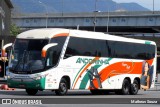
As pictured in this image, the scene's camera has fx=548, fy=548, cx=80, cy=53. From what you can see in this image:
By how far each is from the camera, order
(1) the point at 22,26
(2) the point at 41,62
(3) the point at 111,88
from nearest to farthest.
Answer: (2) the point at 41,62, (3) the point at 111,88, (1) the point at 22,26

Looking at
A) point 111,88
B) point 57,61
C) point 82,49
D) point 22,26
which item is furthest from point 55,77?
point 22,26

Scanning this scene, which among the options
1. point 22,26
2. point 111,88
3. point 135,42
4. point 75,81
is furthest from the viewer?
point 22,26

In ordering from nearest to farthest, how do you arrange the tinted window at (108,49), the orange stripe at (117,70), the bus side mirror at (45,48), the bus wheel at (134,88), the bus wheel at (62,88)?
1. the bus side mirror at (45,48)
2. the bus wheel at (62,88)
3. the tinted window at (108,49)
4. the orange stripe at (117,70)
5. the bus wheel at (134,88)

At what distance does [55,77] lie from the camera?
28.0 m

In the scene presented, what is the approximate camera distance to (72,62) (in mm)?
29078

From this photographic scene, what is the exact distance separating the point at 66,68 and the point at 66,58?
527 mm

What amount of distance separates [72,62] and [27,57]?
271 centimetres

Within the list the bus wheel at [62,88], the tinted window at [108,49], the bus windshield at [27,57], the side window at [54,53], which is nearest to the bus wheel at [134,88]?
the tinted window at [108,49]

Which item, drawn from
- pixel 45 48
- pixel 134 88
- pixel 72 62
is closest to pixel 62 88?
pixel 72 62

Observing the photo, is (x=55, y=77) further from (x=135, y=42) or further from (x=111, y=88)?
(x=135, y=42)

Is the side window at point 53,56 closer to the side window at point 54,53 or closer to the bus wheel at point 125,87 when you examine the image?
the side window at point 54,53

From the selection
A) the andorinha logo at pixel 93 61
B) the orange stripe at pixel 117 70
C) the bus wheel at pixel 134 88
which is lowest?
the bus wheel at pixel 134 88

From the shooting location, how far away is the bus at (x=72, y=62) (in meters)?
27.6

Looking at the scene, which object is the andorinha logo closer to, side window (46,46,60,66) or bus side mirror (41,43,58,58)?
side window (46,46,60,66)
